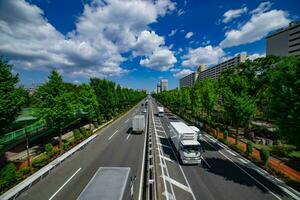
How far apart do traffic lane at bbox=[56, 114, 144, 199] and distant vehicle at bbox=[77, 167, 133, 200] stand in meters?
4.15

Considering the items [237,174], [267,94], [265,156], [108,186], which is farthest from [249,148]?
[108,186]

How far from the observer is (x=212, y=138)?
29172 mm

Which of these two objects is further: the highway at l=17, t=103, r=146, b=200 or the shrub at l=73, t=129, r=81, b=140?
the shrub at l=73, t=129, r=81, b=140

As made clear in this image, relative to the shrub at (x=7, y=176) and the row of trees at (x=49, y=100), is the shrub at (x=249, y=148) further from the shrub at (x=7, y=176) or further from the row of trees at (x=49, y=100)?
the shrub at (x=7, y=176)

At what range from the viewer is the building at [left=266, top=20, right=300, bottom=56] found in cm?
7932

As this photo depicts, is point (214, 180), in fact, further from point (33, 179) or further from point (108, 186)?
point (33, 179)

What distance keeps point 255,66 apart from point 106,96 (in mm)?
33975

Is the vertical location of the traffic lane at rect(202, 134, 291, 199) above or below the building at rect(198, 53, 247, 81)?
below

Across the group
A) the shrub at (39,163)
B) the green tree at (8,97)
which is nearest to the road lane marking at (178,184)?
the shrub at (39,163)

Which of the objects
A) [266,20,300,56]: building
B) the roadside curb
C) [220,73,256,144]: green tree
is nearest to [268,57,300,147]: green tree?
[220,73,256,144]: green tree

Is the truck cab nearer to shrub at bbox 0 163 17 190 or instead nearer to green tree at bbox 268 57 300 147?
green tree at bbox 268 57 300 147

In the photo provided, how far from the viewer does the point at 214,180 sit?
1478 cm

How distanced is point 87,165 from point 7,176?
6698 millimetres

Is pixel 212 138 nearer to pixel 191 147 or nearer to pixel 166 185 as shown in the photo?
pixel 191 147
